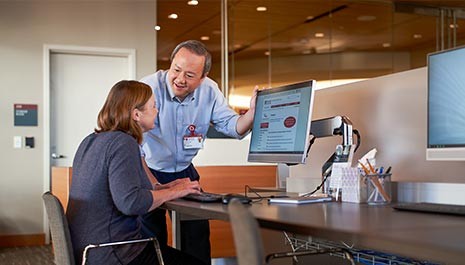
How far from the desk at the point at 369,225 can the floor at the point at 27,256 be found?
11.6 ft

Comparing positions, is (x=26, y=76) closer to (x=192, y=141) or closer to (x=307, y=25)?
(x=307, y=25)

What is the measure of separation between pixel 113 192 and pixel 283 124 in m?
0.72

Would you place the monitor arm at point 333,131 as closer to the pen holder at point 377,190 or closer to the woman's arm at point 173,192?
the pen holder at point 377,190

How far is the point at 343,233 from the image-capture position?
1.13 m

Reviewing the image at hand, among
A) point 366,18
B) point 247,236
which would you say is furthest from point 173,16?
point 247,236

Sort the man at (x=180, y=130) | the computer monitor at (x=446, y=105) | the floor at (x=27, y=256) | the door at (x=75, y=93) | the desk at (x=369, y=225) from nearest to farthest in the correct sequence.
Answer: the desk at (x=369, y=225), the computer monitor at (x=446, y=105), the man at (x=180, y=130), the floor at (x=27, y=256), the door at (x=75, y=93)

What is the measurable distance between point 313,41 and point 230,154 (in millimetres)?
4279

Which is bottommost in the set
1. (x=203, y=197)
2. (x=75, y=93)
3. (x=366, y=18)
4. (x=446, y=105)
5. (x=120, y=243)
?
(x=120, y=243)

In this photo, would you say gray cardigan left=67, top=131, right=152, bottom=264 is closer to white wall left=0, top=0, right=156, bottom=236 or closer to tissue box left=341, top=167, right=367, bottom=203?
tissue box left=341, top=167, right=367, bottom=203

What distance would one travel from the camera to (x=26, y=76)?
6188 millimetres

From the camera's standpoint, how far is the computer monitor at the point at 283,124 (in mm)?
2148

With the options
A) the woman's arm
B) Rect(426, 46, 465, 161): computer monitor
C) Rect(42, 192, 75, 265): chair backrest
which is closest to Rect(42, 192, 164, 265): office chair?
Rect(42, 192, 75, 265): chair backrest

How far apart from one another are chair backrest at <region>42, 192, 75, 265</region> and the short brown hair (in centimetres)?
35

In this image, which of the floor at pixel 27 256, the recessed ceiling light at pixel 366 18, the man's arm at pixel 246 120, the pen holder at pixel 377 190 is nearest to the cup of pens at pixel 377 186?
the pen holder at pixel 377 190
